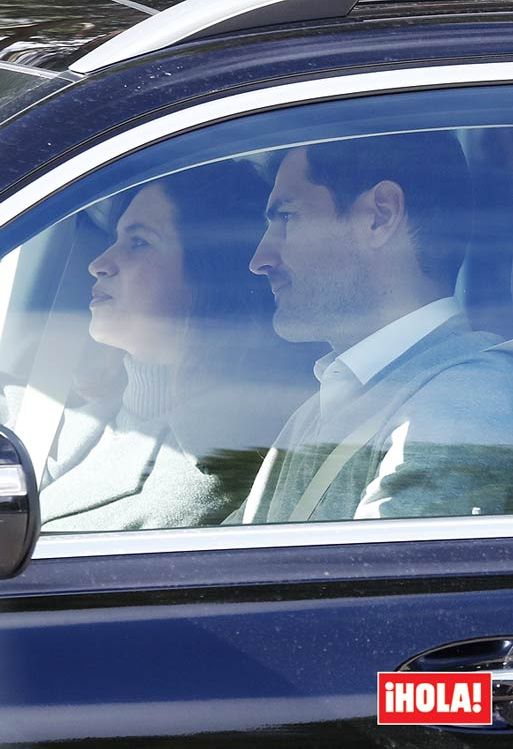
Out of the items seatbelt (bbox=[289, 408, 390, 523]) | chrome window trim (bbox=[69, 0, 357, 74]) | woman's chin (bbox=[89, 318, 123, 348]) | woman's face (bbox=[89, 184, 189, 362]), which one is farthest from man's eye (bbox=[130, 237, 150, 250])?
seatbelt (bbox=[289, 408, 390, 523])

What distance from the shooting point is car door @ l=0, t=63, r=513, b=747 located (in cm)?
147

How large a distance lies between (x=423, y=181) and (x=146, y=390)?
0.53 m

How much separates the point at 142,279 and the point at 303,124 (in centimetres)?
33

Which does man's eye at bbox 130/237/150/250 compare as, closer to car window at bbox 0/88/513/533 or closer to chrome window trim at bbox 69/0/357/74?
car window at bbox 0/88/513/533

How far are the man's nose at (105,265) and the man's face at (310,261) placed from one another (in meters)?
0.21

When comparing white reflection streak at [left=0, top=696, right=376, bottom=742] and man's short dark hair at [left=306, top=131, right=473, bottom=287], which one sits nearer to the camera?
white reflection streak at [left=0, top=696, right=376, bottom=742]

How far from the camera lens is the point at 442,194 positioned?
1733 mm

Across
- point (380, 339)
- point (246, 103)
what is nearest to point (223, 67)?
point (246, 103)

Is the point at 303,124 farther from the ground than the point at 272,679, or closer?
farther from the ground

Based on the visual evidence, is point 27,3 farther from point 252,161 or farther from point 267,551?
point 267,551

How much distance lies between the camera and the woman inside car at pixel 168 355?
164 centimetres

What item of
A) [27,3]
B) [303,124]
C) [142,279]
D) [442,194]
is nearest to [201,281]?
[142,279]

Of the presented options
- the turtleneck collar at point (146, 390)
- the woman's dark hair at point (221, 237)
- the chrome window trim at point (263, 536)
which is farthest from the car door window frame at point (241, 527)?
the turtleneck collar at point (146, 390)

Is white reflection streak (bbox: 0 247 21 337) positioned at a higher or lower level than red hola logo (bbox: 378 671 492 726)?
higher
